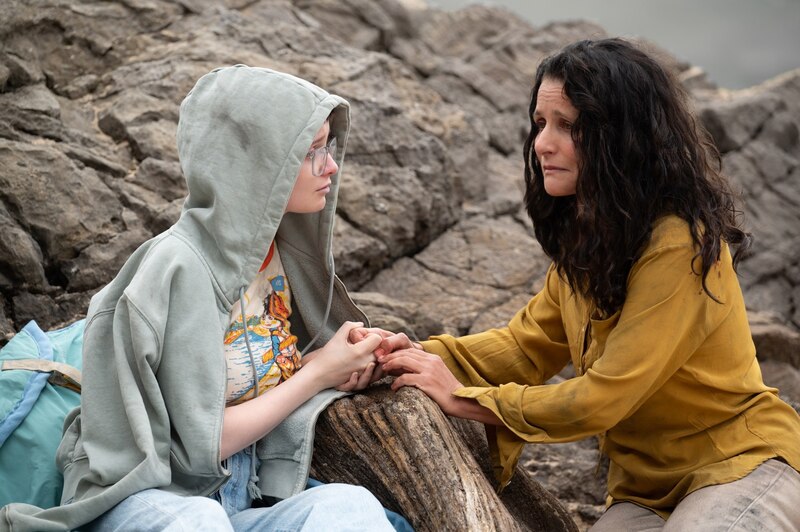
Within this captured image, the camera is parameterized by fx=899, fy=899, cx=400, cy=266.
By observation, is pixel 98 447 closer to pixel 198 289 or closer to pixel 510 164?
pixel 198 289

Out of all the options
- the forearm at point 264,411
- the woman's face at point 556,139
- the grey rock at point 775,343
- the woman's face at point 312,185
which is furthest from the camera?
the grey rock at point 775,343

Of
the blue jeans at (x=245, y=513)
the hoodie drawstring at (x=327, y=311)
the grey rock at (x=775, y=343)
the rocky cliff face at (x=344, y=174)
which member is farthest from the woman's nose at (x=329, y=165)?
the grey rock at (x=775, y=343)

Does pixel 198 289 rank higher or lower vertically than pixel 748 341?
higher

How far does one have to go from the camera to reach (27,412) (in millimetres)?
3070

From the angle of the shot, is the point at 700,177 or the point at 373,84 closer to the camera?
the point at 700,177

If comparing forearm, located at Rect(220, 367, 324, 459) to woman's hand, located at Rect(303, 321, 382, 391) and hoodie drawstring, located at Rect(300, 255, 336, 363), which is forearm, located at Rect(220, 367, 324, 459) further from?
hoodie drawstring, located at Rect(300, 255, 336, 363)

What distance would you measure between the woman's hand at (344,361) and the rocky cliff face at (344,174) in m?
1.50

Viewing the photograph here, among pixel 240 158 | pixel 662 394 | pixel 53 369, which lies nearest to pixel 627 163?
pixel 662 394

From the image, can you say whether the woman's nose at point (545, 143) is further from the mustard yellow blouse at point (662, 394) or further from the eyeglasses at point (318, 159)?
the eyeglasses at point (318, 159)

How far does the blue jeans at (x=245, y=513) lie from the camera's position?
2.52 meters

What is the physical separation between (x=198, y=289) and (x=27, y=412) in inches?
32.6

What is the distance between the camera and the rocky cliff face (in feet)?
15.8

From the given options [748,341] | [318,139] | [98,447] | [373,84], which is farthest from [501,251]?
[98,447]

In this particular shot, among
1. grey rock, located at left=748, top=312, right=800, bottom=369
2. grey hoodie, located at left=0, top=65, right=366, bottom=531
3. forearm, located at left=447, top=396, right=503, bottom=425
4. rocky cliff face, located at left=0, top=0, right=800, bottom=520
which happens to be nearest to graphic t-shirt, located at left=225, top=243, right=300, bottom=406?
grey hoodie, located at left=0, top=65, right=366, bottom=531
